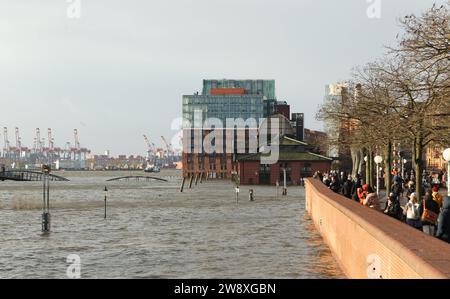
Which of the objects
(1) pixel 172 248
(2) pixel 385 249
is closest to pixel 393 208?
(1) pixel 172 248

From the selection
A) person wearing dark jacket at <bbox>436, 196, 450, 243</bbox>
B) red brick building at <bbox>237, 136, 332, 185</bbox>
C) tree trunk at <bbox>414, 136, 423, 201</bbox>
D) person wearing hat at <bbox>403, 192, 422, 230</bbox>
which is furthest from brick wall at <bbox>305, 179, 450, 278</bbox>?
red brick building at <bbox>237, 136, 332, 185</bbox>

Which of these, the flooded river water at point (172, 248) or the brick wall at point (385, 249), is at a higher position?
the brick wall at point (385, 249)

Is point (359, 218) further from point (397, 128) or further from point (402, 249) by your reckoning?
point (397, 128)

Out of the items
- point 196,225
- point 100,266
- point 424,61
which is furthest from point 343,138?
point 100,266

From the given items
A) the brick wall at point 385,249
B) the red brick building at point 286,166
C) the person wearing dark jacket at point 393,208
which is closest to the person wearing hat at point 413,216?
the brick wall at point 385,249

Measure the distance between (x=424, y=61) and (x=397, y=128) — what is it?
722 centimetres

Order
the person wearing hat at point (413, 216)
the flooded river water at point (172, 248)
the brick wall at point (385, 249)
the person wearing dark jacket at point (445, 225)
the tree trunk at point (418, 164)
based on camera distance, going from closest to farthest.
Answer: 1. the brick wall at point (385, 249)
2. the person wearing dark jacket at point (445, 225)
3. the person wearing hat at point (413, 216)
4. the flooded river water at point (172, 248)
5. the tree trunk at point (418, 164)

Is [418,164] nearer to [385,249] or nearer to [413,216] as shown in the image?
[413,216]

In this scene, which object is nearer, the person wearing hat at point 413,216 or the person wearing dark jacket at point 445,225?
the person wearing dark jacket at point 445,225

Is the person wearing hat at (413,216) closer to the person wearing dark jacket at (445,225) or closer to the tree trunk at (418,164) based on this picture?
the person wearing dark jacket at (445,225)

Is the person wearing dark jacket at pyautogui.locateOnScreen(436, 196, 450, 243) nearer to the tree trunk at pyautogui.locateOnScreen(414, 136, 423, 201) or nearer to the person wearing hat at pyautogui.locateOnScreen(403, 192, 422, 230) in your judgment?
the person wearing hat at pyautogui.locateOnScreen(403, 192, 422, 230)

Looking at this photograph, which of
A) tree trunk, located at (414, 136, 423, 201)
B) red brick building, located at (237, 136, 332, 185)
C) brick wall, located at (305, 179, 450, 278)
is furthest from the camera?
red brick building, located at (237, 136, 332, 185)

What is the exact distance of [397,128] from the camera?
105 ft

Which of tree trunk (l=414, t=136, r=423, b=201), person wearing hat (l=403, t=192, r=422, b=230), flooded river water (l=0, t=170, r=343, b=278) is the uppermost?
tree trunk (l=414, t=136, r=423, b=201)
